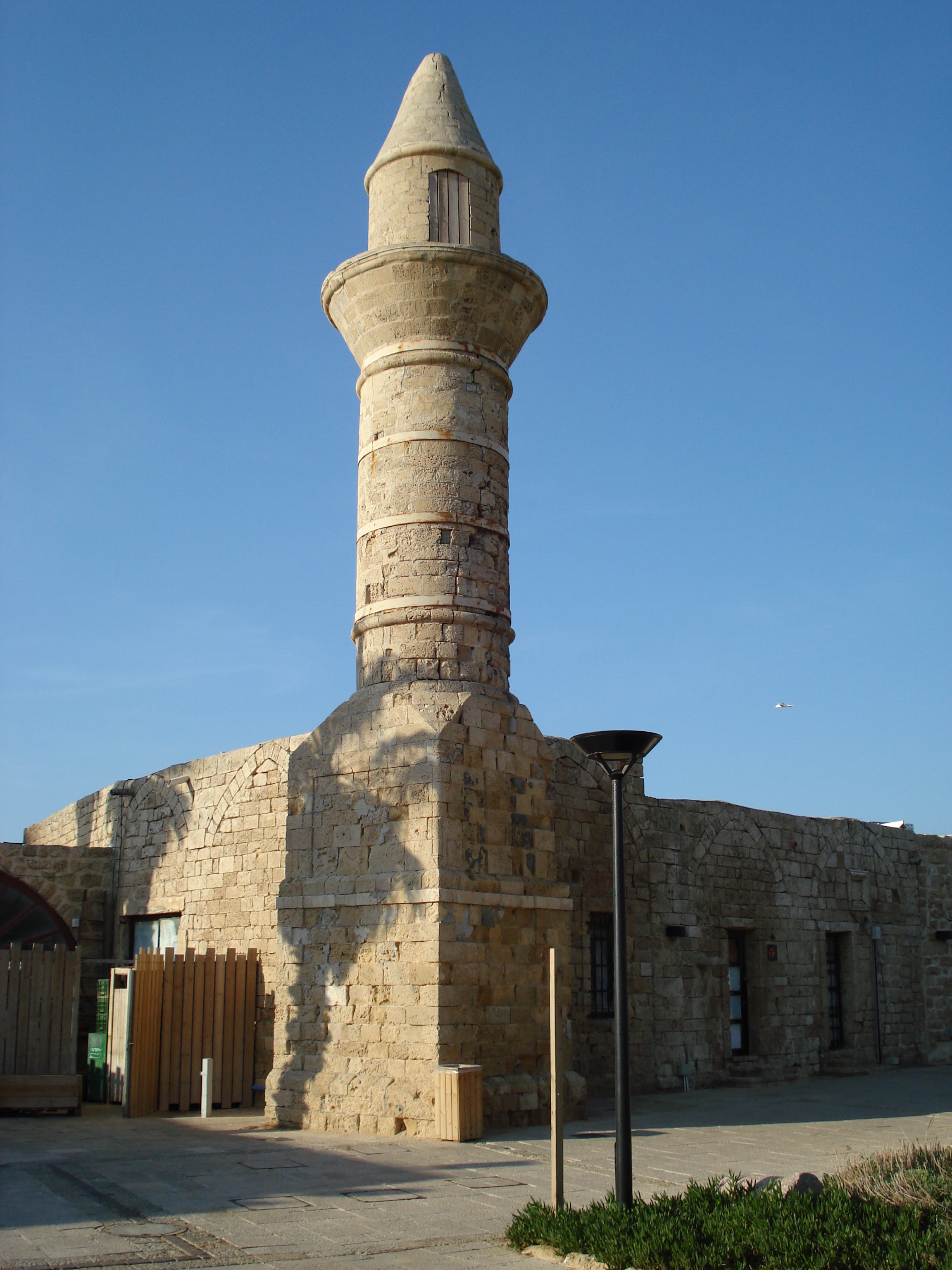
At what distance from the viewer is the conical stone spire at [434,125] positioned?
11.7 m

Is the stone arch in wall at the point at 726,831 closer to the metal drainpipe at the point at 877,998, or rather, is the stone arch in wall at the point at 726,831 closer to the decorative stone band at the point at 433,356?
the metal drainpipe at the point at 877,998

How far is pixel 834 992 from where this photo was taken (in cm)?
1645

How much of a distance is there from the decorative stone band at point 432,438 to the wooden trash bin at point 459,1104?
5.53 m

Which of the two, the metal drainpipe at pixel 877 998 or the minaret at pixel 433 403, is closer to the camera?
the minaret at pixel 433 403

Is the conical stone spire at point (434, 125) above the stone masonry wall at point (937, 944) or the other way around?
above

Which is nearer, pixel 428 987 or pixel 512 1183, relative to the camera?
pixel 512 1183

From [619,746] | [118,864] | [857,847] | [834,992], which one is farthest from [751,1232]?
[857,847]

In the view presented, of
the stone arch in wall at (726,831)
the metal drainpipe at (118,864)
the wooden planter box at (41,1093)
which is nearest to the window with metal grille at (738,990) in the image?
the stone arch in wall at (726,831)

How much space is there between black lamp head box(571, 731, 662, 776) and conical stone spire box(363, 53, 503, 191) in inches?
296

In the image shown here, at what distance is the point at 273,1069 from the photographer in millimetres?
10438

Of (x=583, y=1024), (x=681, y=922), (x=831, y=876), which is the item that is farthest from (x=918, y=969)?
(x=583, y=1024)

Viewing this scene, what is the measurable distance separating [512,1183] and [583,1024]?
5161mm

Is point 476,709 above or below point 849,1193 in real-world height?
above

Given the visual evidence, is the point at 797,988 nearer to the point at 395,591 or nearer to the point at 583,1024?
the point at 583,1024
